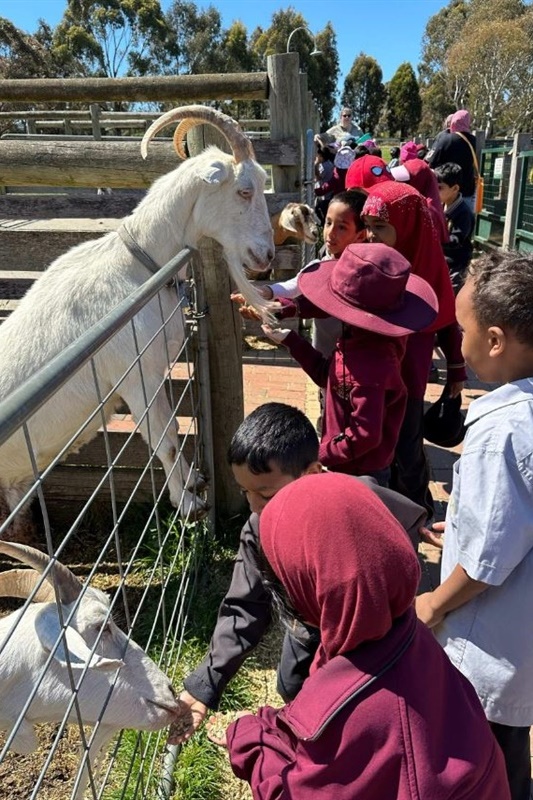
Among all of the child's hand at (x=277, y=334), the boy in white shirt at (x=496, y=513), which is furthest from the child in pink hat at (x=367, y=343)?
the boy in white shirt at (x=496, y=513)

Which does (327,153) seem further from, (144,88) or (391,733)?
(391,733)

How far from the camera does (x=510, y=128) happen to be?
4297 cm

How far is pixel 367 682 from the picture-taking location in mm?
1050

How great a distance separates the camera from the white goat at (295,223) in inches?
192

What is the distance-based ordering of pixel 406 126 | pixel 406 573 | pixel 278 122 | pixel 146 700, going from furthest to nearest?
pixel 406 126 < pixel 278 122 < pixel 146 700 < pixel 406 573

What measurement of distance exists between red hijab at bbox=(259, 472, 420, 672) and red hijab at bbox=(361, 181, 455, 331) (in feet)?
5.92

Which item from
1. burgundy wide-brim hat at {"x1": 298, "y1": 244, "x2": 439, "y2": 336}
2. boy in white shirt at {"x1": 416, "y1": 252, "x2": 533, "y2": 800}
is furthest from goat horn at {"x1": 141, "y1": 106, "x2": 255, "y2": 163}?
boy in white shirt at {"x1": 416, "y1": 252, "x2": 533, "y2": 800}

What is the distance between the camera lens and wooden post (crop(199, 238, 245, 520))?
3098 millimetres

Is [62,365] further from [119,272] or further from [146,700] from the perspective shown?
[119,272]

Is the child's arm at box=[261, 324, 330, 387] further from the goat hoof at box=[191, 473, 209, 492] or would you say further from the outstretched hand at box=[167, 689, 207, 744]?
the outstretched hand at box=[167, 689, 207, 744]

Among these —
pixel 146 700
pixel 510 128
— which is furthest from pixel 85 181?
pixel 510 128

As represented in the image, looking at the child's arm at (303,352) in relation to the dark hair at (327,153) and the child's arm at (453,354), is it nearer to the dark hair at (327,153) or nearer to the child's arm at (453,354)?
the child's arm at (453,354)

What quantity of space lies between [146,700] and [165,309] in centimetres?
174

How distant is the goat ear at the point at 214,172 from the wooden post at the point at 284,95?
1162 millimetres
